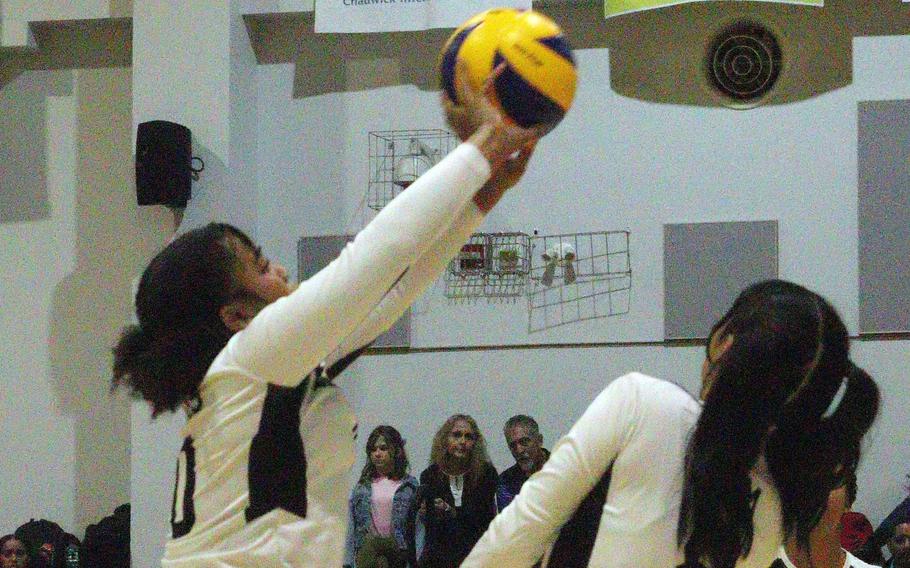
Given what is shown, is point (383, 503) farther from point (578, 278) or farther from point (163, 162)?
point (163, 162)

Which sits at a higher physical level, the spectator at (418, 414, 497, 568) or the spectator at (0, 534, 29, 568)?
the spectator at (418, 414, 497, 568)

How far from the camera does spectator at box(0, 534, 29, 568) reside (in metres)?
6.90

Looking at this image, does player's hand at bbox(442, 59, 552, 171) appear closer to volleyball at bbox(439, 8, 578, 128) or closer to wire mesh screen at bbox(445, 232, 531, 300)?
volleyball at bbox(439, 8, 578, 128)

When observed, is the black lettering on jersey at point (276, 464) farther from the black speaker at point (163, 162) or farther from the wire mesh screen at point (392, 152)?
the wire mesh screen at point (392, 152)

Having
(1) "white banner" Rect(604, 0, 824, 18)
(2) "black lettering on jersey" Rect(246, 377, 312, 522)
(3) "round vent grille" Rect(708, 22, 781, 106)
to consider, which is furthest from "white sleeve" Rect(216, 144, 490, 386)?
(3) "round vent grille" Rect(708, 22, 781, 106)

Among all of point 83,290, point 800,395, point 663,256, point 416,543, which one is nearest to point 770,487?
point 800,395

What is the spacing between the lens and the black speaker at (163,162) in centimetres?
698

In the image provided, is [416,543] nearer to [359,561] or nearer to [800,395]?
[359,561]

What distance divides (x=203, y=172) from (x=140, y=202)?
43cm

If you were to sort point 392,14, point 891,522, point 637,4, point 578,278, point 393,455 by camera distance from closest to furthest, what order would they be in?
point 891,522 < point 637,4 < point 393,455 < point 392,14 < point 578,278

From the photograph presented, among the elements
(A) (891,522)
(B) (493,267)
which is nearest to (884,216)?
(A) (891,522)

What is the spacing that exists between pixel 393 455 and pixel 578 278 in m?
1.60

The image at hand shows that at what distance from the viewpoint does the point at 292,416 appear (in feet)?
6.19

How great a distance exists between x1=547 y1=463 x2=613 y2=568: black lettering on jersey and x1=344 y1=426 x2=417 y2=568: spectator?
15.1ft
